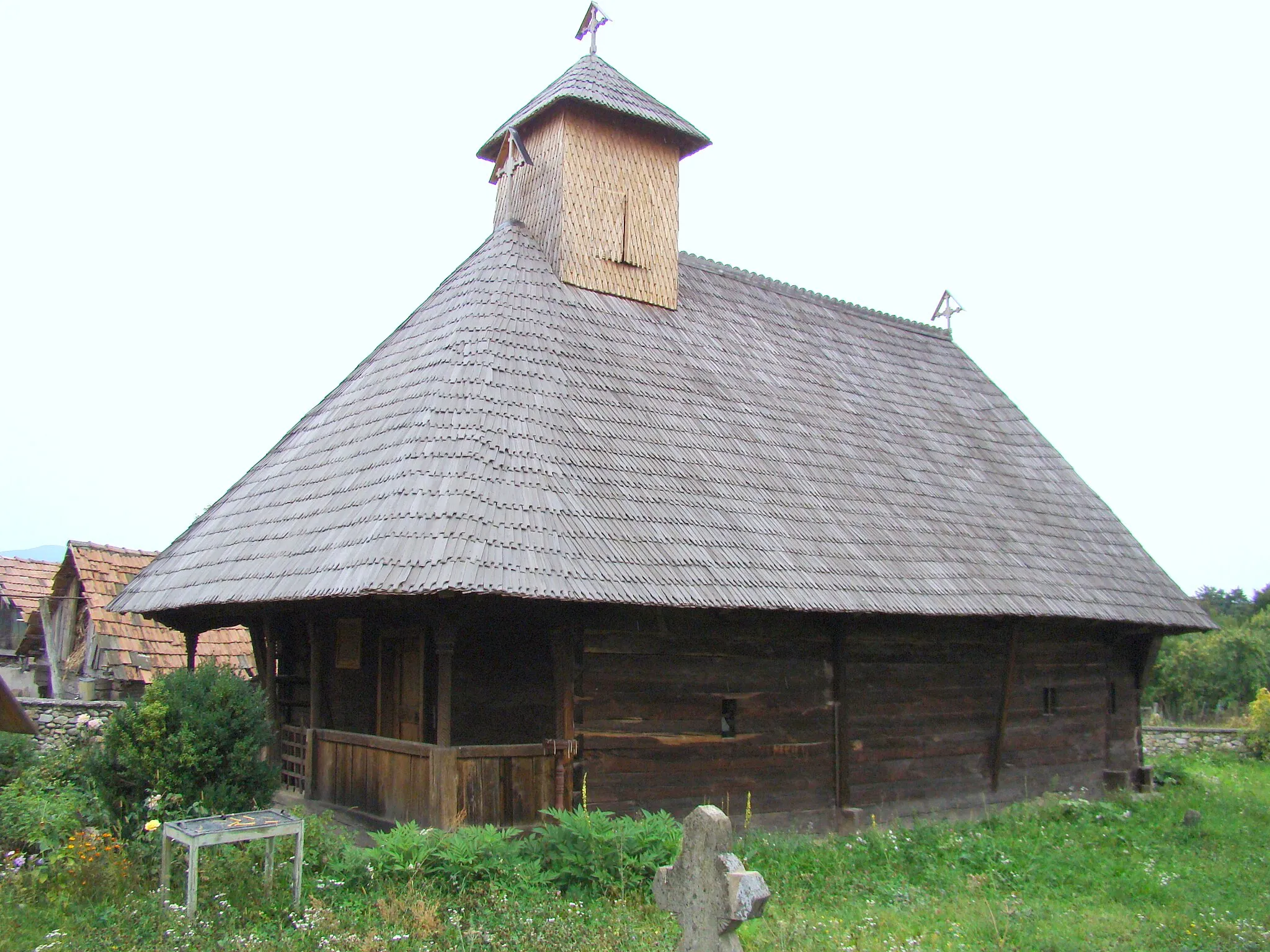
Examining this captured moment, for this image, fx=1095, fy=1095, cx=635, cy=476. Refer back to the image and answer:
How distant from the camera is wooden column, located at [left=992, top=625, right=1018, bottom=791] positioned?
10.8 metres

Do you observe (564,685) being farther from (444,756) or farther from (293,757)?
(293,757)

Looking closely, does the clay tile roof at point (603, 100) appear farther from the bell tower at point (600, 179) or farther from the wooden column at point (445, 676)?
the wooden column at point (445, 676)

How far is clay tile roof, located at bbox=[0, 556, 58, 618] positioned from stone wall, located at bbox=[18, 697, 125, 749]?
23.9 ft

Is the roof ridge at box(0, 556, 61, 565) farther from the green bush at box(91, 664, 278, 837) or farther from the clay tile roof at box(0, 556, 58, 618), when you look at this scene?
the green bush at box(91, 664, 278, 837)

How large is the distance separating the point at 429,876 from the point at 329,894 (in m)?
0.55

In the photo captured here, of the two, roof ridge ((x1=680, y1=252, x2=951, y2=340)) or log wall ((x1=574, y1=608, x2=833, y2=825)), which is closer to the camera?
log wall ((x1=574, y1=608, x2=833, y2=825))

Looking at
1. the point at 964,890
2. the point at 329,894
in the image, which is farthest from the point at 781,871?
the point at 329,894

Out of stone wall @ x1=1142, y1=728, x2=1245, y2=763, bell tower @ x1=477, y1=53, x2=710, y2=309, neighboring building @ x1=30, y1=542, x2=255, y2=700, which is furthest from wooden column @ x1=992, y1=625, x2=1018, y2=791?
neighboring building @ x1=30, y1=542, x2=255, y2=700

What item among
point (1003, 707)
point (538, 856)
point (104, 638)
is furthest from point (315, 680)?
point (104, 638)

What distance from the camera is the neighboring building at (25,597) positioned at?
1877 cm

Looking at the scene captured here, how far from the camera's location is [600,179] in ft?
38.6

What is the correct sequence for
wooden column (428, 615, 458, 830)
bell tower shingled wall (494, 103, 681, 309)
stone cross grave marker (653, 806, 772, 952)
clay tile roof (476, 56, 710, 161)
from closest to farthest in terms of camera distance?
stone cross grave marker (653, 806, 772, 952) < wooden column (428, 615, 458, 830) < bell tower shingled wall (494, 103, 681, 309) < clay tile roof (476, 56, 710, 161)

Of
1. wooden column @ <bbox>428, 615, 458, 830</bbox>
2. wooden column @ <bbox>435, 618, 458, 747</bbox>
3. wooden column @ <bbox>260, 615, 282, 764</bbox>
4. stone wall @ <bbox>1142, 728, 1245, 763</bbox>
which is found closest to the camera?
wooden column @ <bbox>428, 615, 458, 830</bbox>

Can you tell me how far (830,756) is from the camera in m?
9.52
